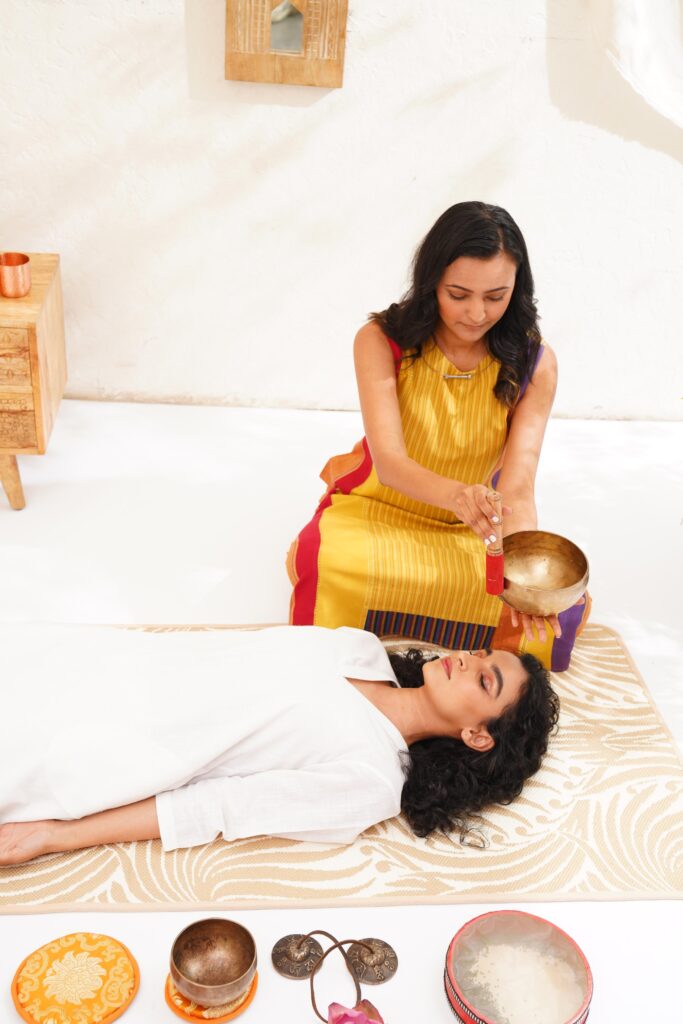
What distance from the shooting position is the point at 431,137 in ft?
12.7

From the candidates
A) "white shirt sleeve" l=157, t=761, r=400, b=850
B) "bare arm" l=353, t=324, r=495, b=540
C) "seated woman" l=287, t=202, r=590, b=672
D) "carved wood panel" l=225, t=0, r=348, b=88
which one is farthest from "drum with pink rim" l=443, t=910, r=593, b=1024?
"carved wood panel" l=225, t=0, r=348, b=88

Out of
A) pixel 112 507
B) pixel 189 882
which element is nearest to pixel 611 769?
pixel 189 882

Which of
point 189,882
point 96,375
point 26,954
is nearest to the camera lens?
point 26,954

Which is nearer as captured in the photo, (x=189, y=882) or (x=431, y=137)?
(x=189, y=882)

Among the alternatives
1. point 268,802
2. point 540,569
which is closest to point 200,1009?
point 268,802

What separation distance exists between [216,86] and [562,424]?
76.9 inches

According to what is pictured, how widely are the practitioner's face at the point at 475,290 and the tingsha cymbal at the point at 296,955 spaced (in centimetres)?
149

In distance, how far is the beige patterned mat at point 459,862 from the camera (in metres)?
2.12

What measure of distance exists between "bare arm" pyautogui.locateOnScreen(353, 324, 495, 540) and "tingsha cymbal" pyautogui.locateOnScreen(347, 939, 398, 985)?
1017 mm

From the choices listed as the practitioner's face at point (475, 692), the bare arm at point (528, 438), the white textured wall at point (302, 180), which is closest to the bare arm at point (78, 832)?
the practitioner's face at point (475, 692)

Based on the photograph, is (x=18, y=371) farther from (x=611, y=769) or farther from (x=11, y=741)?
(x=611, y=769)

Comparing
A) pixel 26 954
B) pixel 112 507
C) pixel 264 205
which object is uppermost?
pixel 264 205

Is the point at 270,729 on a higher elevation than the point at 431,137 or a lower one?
lower

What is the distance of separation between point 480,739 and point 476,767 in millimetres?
64
